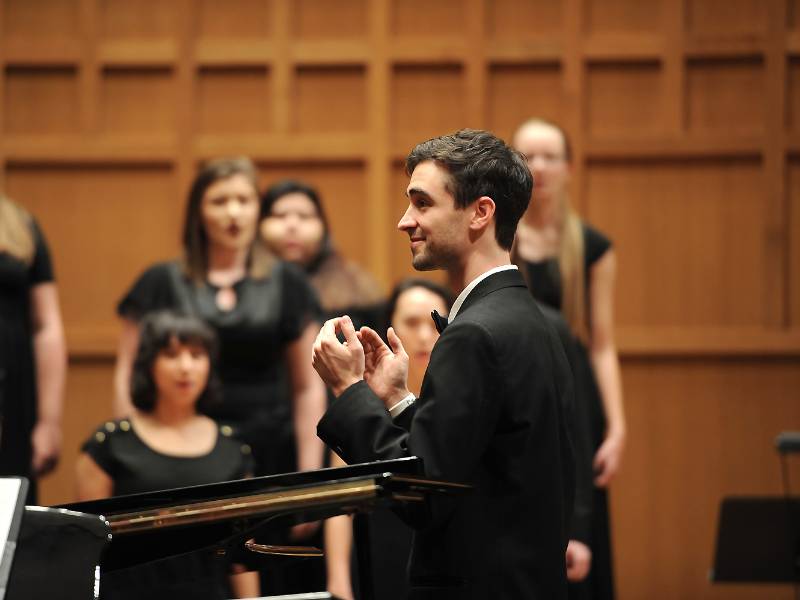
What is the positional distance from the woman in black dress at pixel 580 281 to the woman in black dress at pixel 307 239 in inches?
33.4

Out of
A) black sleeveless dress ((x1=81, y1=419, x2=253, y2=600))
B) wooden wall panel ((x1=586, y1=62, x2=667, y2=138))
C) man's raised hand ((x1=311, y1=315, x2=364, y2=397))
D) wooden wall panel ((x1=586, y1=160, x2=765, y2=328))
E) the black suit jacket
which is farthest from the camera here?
wooden wall panel ((x1=586, y1=62, x2=667, y2=138))

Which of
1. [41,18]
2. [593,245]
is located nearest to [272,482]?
[593,245]

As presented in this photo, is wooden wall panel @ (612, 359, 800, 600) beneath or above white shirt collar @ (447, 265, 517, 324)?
beneath

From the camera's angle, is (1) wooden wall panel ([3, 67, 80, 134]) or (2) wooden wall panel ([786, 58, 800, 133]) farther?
(1) wooden wall panel ([3, 67, 80, 134])

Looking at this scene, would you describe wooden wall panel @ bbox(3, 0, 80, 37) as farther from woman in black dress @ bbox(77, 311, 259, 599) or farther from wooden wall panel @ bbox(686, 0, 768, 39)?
wooden wall panel @ bbox(686, 0, 768, 39)

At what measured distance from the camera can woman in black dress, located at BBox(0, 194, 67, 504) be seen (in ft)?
14.7

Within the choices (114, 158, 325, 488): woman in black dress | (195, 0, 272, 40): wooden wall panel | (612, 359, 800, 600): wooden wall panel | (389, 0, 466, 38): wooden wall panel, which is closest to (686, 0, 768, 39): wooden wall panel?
(389, 0, 466, 38): wooden wall panel

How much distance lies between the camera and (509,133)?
19.7 ft

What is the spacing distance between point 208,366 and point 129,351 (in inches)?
17.5

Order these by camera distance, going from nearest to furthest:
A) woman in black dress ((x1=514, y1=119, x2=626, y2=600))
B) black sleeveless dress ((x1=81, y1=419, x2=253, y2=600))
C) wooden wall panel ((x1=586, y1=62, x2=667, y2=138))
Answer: black sleeveless dress ((x1=81, y1=419, x2=253, y2=600)) < woman in black dress ((x1=514, y1=119, x2=626, y2=600)) < wooden wall panel ((x1=586, y1=62, x2=667, y2=138))

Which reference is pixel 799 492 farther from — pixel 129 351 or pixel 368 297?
pixel 129 351

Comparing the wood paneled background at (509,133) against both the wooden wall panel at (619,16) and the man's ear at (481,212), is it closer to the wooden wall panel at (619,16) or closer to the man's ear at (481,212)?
the wooden wall panel at (619,16)

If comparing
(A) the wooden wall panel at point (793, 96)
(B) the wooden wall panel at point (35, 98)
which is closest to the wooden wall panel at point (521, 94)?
(A) the wooden wall panel at point (793, 96)

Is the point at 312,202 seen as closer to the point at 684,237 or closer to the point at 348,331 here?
the point at 684,237
